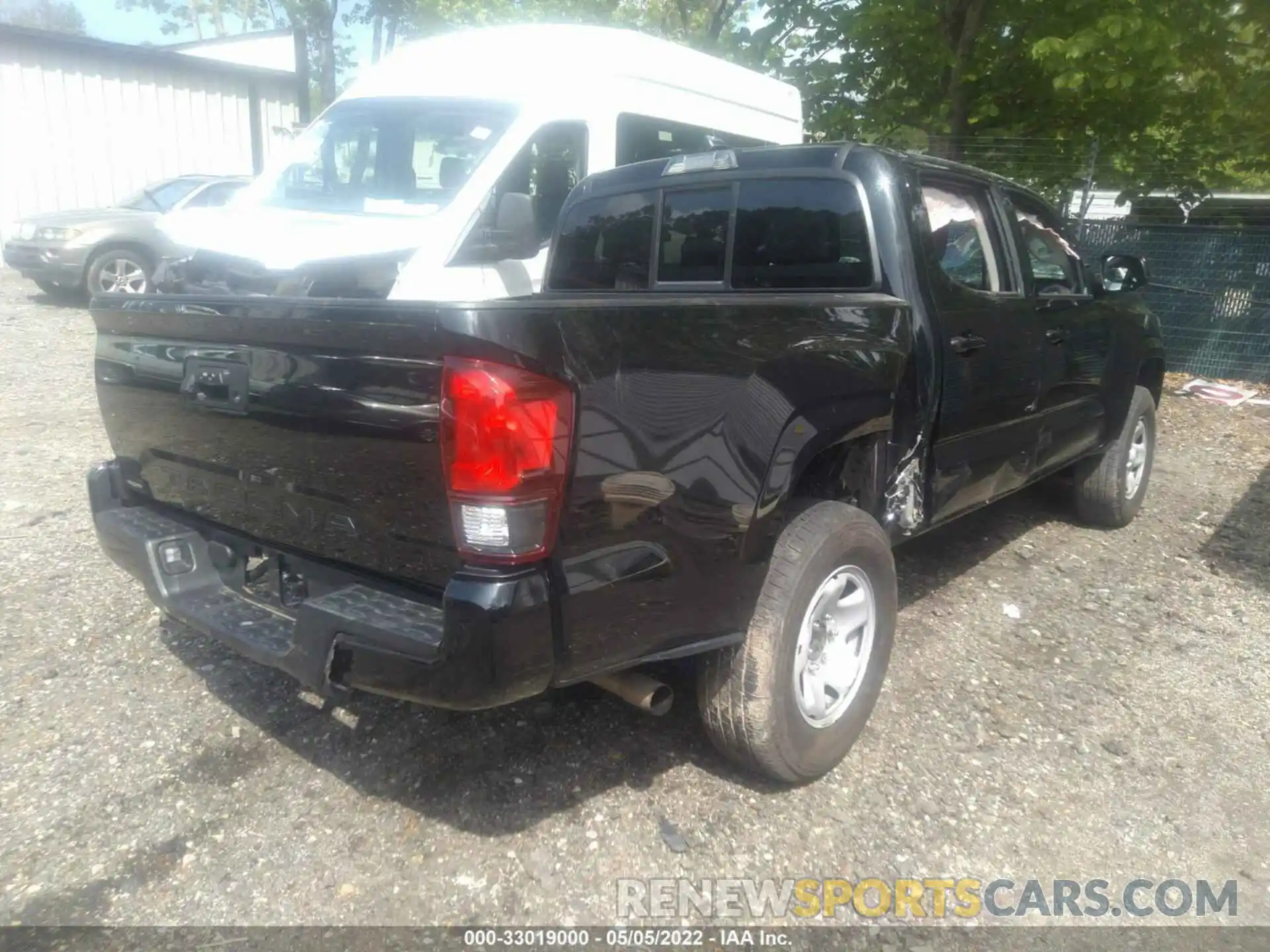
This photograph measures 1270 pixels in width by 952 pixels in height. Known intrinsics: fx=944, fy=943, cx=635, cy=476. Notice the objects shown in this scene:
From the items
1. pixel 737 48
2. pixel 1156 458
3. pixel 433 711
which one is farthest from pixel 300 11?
pixel 433 711

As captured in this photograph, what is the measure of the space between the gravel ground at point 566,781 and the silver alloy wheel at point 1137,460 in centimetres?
122

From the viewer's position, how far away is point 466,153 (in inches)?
217

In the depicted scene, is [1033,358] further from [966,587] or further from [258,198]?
[258,198]

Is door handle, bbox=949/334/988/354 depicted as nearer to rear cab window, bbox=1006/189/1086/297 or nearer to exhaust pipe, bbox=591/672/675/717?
rear cab window, bbox=1006/189/1086/297

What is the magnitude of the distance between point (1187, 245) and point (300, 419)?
11.0 m

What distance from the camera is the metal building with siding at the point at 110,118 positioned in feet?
52.9

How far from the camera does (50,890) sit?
8.02 ft

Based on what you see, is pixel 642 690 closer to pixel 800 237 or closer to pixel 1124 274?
pixel 800 237

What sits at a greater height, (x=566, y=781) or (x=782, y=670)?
(x=782, y=670)

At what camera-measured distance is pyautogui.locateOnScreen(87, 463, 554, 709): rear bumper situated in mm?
2090

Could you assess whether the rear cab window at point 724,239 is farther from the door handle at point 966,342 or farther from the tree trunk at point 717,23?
the tree trunk at point 717,23

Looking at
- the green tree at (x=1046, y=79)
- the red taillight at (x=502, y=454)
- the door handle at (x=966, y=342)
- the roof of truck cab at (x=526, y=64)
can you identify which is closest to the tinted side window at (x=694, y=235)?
the door handle at (x=966, y=342)

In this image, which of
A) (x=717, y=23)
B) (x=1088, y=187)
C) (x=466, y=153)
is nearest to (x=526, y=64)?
(x=466, y=153)

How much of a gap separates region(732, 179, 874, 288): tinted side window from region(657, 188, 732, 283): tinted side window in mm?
89
